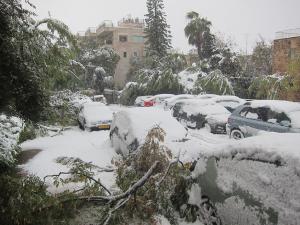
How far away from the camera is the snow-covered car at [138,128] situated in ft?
30.6

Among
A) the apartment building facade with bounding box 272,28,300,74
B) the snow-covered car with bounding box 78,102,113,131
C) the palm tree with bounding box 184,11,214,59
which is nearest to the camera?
the snow-covered car with bounding box 78,102,113,131

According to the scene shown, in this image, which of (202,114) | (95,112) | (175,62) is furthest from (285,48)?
(95,112)

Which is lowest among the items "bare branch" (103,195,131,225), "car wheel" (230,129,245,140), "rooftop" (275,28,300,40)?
"car wheel" (230,129,245,140)

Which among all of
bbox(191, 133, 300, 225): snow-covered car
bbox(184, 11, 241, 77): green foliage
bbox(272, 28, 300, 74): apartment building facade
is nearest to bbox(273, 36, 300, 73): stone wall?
bbox(272, 28, 300, 74): apartment building facade

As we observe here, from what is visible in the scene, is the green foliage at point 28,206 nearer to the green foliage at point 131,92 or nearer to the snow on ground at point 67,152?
the snow on ground at point 67,152

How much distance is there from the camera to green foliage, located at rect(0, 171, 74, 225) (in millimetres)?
4828

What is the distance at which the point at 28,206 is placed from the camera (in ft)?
16.1

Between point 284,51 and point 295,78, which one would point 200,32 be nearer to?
point 284,51

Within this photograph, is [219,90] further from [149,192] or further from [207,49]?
[149,192]

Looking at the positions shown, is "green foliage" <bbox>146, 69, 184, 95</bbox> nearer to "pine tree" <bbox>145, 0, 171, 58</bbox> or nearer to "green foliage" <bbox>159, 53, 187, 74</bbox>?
"green foliage" <bbox>159, 53, 187, 74</bbox>

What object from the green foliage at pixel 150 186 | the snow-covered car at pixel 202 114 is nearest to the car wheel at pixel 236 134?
the snow-covered car at pixel 202 114

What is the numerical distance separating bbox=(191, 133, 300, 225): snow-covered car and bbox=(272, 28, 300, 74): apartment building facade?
86.6 feet

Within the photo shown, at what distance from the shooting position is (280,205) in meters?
3.82

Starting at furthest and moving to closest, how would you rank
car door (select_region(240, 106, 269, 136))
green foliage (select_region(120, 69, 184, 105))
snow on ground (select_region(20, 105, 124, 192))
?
green foliage (select_region(120, 69, 184, 105)) < car door (select_region(240, 106, 269, 136)) < snow on ground (select_region(20, 105, 124, 192))
